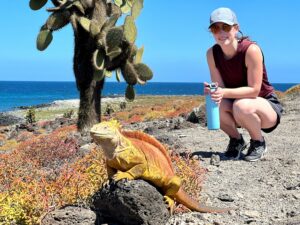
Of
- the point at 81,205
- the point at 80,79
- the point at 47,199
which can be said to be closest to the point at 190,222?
the point at 81,205

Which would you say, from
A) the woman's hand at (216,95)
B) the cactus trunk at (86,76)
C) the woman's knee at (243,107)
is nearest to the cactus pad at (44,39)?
the cactus trunk at (86,76)

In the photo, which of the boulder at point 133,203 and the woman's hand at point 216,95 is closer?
the boulder at point 133,203

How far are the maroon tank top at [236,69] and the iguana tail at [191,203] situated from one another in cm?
226

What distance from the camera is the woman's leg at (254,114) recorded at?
22.0 ft

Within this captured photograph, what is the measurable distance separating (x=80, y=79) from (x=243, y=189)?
9.02 metres

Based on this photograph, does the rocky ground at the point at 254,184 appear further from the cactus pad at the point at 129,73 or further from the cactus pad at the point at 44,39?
the cactus pad at the point at 44,39

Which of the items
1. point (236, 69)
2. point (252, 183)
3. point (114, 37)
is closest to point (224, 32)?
point (236, 69)

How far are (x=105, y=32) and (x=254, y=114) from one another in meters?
7.85

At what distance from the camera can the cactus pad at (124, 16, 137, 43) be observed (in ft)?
45.4

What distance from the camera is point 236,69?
683 centimetres

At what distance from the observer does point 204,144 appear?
28.7 ft

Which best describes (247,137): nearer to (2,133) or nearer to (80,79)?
(80,79)

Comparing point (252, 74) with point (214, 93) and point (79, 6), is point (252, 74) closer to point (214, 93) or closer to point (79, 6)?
point (214, 93)

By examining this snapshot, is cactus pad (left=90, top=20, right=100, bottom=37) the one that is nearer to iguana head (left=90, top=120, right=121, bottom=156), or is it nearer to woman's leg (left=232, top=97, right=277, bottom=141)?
woman's leg (left=232, top=97, right=277, bottom=141)
